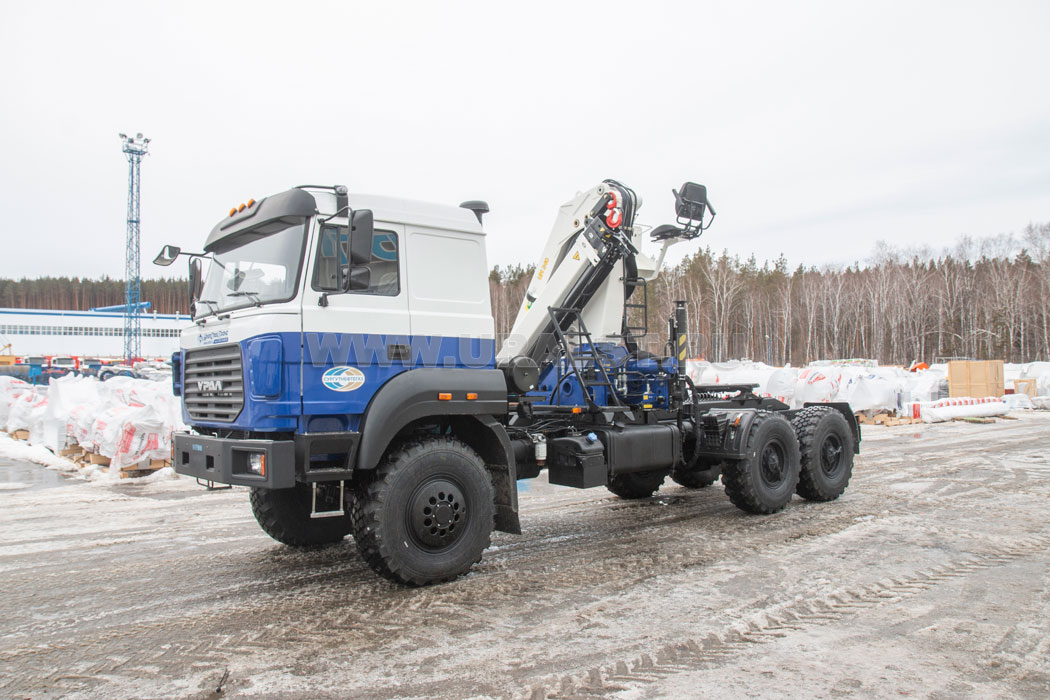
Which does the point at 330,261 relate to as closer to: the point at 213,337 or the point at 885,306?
the point at 213,337

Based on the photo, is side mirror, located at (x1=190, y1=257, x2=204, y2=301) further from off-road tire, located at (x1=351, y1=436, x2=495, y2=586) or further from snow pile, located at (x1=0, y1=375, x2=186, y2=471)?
snow pile, located at (x1=0, y1=375, x2=186, y2=471)

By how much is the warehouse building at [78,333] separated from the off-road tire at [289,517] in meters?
75.5

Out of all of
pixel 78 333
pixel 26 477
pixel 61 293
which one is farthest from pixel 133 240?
pixel 26 477

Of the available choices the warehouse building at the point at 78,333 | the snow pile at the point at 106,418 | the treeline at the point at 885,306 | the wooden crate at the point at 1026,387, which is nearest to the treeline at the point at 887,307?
the treeline at the point at 885,306

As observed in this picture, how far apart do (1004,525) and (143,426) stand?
38.5 feet

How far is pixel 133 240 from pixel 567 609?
77.6m

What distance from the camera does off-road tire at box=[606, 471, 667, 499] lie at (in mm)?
9398

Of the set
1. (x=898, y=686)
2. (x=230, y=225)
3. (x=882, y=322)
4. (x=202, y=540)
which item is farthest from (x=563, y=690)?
(x=882, y=322)

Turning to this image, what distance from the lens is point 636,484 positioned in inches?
372

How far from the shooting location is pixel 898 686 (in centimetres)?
381

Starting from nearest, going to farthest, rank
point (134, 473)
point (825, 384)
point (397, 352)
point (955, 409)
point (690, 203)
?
1. point (397, 352)
2. point (690, 203)
3. point (134, 473)
4. point (825, 384)
5. point (955, 409)

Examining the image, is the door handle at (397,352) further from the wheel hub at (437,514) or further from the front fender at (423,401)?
the wheel hub at (437,514)

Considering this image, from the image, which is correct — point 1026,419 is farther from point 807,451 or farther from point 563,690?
point 563,690

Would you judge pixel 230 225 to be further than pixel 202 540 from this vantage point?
No
